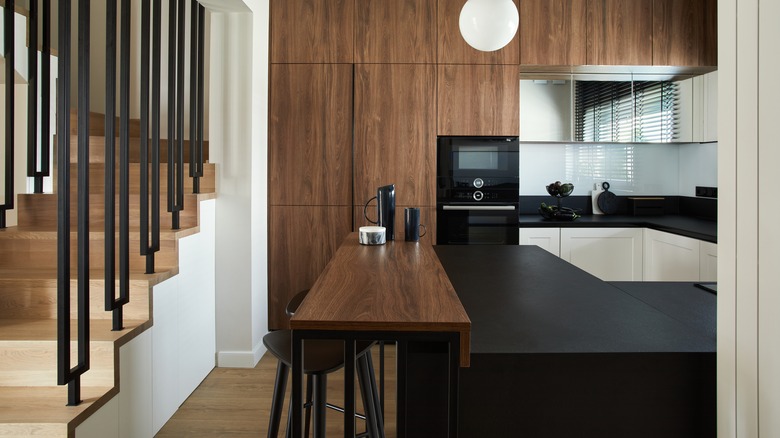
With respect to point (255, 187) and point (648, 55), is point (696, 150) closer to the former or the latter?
point (648, 55)

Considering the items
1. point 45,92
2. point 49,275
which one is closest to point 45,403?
point 49,275

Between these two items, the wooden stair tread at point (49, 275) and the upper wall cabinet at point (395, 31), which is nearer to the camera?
the wooden stair tread at point (49, 275)

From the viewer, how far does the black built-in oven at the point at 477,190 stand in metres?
4.35

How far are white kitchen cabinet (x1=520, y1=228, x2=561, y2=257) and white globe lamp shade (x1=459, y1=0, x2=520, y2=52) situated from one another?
2162mm

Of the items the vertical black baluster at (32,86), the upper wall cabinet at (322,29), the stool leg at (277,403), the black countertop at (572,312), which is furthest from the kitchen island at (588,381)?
the upper wall cabinet at (322,29)

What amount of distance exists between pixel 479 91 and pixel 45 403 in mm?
3237

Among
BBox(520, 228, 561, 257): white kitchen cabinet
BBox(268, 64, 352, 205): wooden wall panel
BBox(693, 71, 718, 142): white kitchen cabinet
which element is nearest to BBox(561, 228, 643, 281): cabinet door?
BBox(520, 228, 561, 257): white kitchen cabinet

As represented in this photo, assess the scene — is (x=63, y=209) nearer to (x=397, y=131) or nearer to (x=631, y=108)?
(x=397, y=131)

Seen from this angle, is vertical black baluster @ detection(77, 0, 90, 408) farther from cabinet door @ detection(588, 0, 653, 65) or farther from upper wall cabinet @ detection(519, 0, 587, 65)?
cabinet door @ detection(588, 0, 653, 65)

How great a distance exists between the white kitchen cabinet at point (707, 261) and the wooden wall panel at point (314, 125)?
90.8 inches

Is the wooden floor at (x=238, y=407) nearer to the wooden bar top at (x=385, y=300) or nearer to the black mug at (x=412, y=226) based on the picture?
the black mug at (x=412, y=226)

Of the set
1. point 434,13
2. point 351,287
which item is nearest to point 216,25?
point 434,13

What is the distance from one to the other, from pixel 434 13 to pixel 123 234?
9.16ft

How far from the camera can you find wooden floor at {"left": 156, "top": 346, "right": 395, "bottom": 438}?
2795 millimetres
